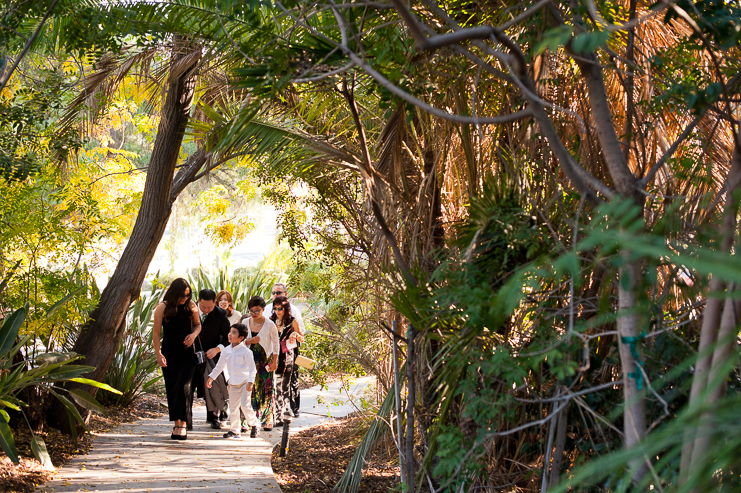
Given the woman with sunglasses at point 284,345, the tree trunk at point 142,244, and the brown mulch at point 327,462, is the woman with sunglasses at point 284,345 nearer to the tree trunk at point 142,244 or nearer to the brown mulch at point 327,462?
the brown mulch at point 327,462

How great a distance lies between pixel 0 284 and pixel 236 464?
2.76 m

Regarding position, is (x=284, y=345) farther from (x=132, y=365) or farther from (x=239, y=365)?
(x=132, y=365)

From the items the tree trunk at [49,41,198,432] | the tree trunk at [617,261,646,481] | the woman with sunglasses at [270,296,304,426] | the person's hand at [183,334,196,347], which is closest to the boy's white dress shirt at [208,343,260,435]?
the woman with sunglasses at [270,296,304,426]

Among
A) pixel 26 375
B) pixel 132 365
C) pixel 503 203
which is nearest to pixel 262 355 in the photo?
pixel 132 365

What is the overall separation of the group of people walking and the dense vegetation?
68cm

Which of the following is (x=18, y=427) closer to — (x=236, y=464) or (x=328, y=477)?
(x=236, y=464)

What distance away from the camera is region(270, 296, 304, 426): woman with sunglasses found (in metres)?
6.79

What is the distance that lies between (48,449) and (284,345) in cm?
254

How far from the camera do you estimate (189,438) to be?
7.01m

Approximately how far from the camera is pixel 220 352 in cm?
754

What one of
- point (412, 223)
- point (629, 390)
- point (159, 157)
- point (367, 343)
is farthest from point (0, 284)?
point (629, 390)

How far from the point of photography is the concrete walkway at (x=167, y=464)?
5.13 meters

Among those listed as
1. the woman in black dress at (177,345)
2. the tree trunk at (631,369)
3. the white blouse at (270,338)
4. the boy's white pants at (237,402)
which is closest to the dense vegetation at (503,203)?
the tree trunk at (631,369)

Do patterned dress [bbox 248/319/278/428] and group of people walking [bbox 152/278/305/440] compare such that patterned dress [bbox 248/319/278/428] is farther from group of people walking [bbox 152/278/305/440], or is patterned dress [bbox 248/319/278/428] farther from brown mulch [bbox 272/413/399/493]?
brown mulch [bbox 272/413/399/493]
